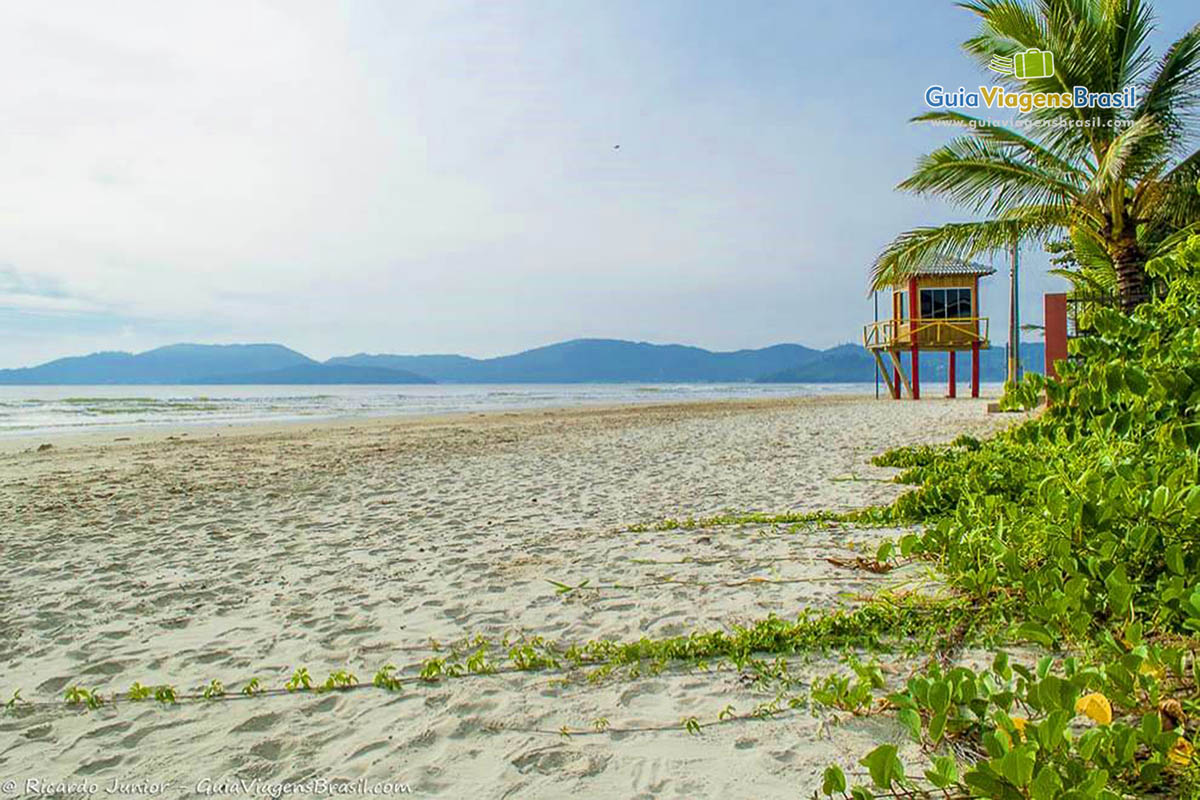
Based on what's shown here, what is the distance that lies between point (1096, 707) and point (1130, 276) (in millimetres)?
9606

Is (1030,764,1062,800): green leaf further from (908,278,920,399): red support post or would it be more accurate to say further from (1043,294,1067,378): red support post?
(908,278,920,399): red support post

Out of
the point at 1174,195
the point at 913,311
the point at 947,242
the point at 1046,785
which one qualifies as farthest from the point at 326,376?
the point at 1046,785

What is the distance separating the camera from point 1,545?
539 cm

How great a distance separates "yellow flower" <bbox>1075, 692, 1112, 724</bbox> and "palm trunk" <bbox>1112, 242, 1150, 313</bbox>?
8.96m

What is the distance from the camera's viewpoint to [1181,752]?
170 cm

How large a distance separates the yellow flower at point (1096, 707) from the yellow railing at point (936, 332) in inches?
1060

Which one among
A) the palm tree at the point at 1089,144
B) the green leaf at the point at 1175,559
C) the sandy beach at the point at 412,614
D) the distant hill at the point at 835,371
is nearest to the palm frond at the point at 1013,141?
the palm tree at the point at 1089,144

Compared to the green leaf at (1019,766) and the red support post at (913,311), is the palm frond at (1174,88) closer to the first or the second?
the green leaf at (1019,766)

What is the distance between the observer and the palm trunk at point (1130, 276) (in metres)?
8.88

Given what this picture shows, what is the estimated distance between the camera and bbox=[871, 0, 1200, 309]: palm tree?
8961 mm

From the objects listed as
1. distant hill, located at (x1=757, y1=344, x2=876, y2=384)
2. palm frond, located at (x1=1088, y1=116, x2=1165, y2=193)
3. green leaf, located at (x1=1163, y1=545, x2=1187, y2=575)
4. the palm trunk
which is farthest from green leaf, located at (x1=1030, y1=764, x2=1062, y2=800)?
distant hill, located at (x1=757, y1=344, x2=876, y2=384)

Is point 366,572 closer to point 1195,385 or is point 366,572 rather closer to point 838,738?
point 838,738

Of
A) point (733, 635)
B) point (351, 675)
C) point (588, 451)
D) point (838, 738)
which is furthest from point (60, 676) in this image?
point (588, 451)

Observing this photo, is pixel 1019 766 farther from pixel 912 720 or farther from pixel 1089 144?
pixel 1089 144
